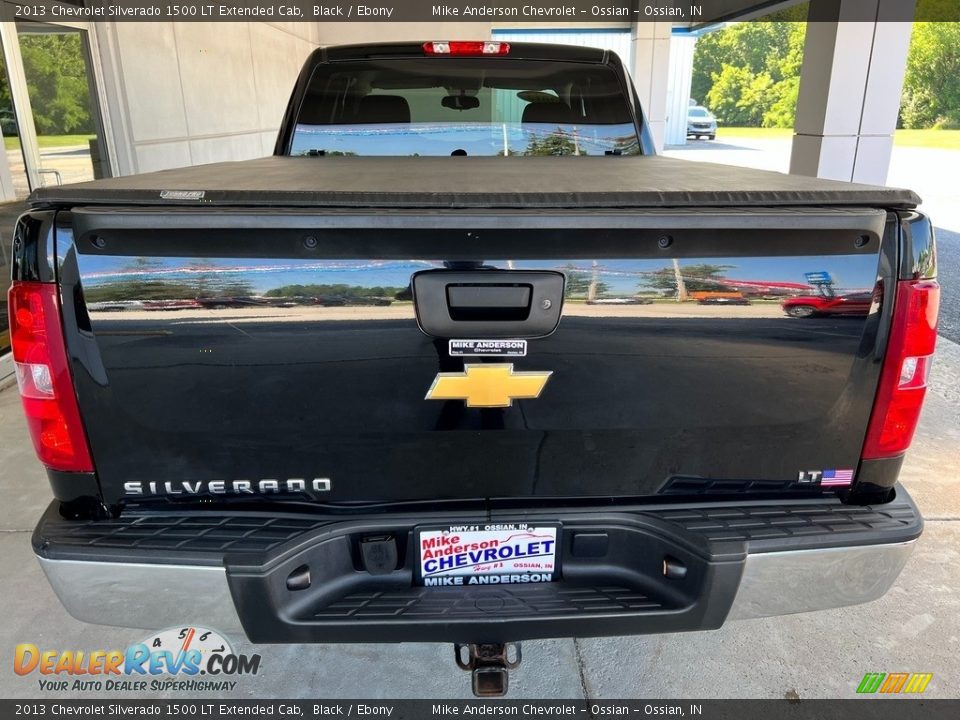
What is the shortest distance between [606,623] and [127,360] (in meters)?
1.33

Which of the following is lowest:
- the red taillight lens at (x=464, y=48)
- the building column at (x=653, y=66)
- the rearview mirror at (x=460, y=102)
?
the rearview mirror at (x=460, y=102)

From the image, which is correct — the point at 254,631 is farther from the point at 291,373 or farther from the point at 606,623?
the point at 606,623

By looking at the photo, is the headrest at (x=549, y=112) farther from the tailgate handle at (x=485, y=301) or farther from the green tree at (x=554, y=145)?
the tailgate handle at (x=485, y=301)

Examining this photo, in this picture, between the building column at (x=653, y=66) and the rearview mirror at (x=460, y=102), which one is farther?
the building column at (x=653, y=66)

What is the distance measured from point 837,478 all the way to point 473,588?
3.33 feet

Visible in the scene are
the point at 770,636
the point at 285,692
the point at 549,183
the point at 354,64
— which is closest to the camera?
the point at 549,183

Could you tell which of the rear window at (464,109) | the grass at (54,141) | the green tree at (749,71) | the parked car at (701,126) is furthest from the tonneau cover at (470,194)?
the green tree at (749,71)

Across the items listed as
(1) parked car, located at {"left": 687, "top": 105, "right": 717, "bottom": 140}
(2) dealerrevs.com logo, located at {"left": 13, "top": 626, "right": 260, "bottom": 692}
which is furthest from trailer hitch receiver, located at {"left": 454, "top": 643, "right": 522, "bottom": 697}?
(1) parked car, located at {"left": 687, "top": 105, "right": 717, "bottom": 140}

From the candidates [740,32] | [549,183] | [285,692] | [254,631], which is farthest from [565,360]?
[740,32]

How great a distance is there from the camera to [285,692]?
7.56ft

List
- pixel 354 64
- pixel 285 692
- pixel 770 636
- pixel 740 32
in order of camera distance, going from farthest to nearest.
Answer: pixel 740 32 < pixel 354 64 < pixel 770 636 < pixel 285 692

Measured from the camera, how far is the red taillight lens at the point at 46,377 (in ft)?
5.19

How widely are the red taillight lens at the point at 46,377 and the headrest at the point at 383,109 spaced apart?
7.57 feet

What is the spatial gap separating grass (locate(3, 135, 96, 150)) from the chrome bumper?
15.3ft
